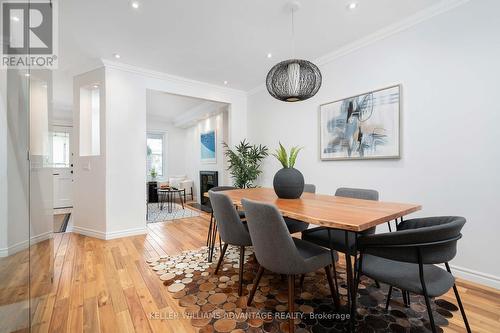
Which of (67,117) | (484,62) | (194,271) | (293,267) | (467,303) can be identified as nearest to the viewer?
(293,267)

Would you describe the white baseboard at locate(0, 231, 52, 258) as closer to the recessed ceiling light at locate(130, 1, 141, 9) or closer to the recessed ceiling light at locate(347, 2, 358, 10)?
the recessed ceiling light at locate(130, 1, 141, 9)

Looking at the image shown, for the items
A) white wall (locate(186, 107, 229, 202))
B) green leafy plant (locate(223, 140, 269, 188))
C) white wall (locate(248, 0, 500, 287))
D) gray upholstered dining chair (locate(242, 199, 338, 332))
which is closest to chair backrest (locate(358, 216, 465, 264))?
gray upholstered dining chair (locate(242, 199, 338, 332))

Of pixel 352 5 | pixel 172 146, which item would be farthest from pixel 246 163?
pixel 172 146

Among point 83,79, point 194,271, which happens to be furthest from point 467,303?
point 83,79

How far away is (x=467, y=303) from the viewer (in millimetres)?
1713

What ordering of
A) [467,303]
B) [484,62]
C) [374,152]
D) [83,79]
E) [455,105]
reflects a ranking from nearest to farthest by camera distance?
[467,303]
[484,62]
[455,105]
[374,152]
[83,79]

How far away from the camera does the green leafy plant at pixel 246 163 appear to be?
A: 4.21 meters

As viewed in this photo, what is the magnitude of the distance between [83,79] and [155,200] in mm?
3768

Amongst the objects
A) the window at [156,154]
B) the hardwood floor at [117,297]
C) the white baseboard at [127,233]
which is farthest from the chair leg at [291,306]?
the window at [156,154]

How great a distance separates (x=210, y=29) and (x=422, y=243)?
2717 millimetres

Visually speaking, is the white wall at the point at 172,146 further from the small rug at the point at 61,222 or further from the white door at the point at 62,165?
the small rug at the point at 61,222

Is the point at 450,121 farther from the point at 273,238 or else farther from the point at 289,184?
the point at 273,238

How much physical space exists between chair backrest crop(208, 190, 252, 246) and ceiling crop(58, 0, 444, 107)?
6.04 feet

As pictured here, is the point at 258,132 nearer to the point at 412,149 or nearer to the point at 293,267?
the point at 412,149
